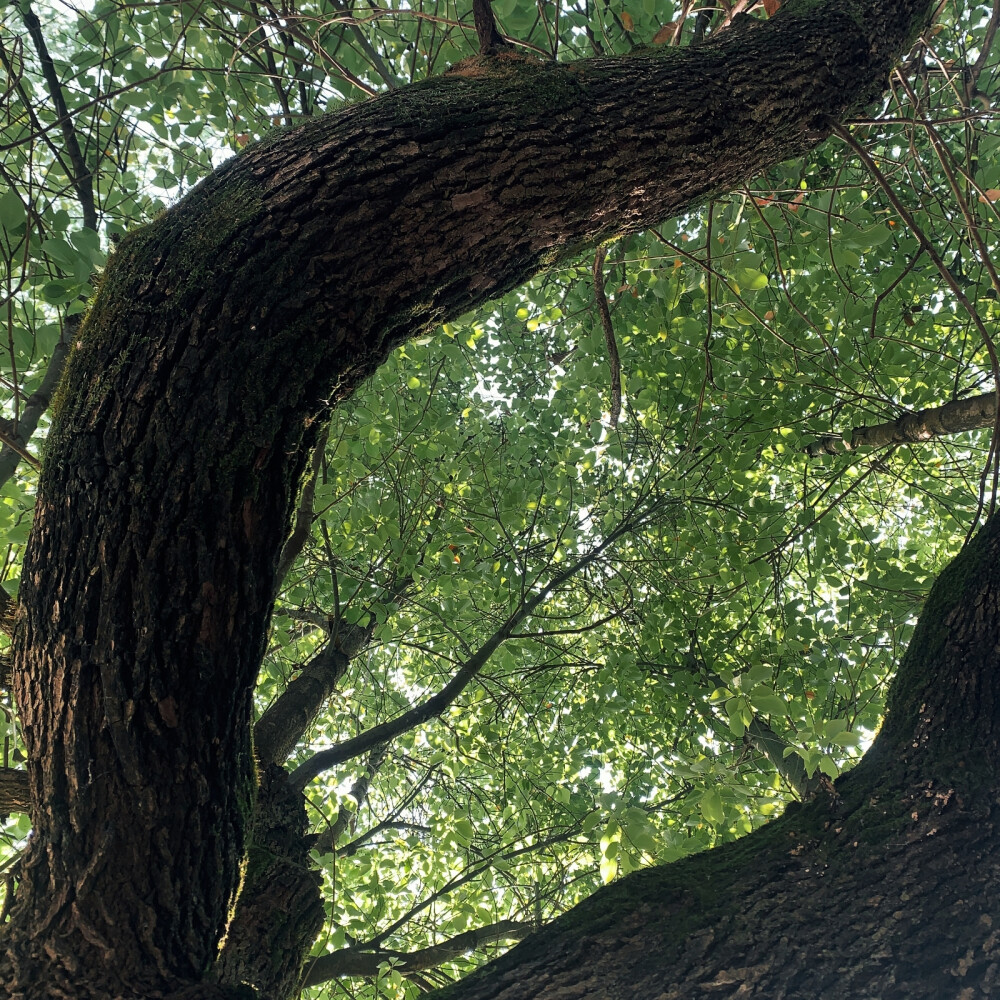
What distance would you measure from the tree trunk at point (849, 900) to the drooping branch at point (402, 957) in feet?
6.27

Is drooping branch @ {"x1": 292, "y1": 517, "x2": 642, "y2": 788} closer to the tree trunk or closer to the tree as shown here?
the tree

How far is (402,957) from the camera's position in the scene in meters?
3.45

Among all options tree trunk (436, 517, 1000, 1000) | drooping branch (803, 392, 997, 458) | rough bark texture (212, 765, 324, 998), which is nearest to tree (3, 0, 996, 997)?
tree trunk (436, 517, 1000, 1000)

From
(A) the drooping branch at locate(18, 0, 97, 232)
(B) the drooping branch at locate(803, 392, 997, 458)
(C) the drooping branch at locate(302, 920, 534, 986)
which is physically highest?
(A) the drooping branch at locate(18, 0, 97, 232)

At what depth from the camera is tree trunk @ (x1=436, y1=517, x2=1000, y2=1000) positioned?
1.68 metres

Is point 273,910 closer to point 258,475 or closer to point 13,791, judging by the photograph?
point 13,791

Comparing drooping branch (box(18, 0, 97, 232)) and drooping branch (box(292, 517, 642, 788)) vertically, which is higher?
drooping branch (box(18, 0, 97, 232))

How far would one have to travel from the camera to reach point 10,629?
73.9 inches

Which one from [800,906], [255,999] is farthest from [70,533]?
[800,906]

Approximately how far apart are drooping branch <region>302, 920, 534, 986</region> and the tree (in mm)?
2066

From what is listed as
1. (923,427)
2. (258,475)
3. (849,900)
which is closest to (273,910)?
(258,475)

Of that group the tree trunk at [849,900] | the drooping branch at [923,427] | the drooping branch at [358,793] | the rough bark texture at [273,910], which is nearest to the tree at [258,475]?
the tree trunk at [849,900]

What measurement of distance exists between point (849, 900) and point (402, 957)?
257 centimetres

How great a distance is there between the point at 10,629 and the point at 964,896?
9.00 ft
